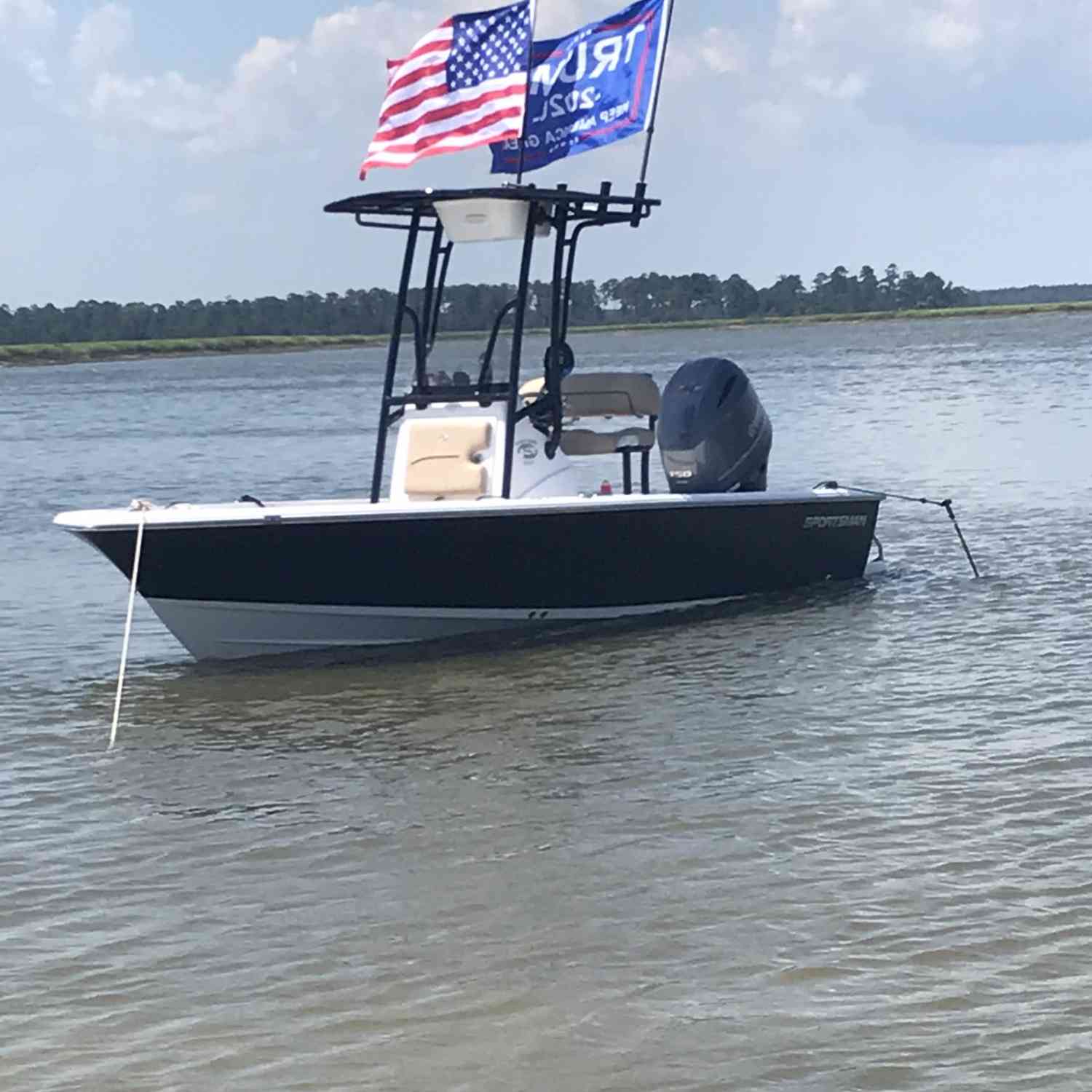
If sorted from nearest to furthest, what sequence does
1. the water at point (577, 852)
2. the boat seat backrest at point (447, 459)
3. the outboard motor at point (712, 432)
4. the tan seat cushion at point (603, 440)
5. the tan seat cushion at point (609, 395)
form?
the water at point (577, 852) → the boat seat backrest at point (447, 459) → the tan seat cushion at point (603, 440) → the outboard motor at point (712, 432) → the tan seat cushion at point (609, 395)

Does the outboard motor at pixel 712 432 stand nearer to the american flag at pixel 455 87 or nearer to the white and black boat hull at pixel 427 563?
the white and black boat hull at pixel 427 563

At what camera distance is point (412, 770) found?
873 centimetres

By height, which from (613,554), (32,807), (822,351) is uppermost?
(822,351)

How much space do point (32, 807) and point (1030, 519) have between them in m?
10.9

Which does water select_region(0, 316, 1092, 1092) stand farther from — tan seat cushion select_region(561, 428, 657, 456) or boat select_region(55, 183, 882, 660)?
tan seat cushion select_region(561, 428, 657, 456)

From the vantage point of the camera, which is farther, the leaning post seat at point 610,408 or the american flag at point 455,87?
the leaning post seat at point 610,408

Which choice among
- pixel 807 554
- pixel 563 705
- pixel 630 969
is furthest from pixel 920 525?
pixel 630 969

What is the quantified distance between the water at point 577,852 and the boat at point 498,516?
0.32 m

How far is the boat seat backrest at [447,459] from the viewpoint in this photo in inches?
459

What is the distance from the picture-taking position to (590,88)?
38.8ft

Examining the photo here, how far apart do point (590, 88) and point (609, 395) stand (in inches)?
78.4

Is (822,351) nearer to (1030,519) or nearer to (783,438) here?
(783,438)

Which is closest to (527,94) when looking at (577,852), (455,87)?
(455,87)

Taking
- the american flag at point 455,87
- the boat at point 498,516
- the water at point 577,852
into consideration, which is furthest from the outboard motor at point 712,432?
the american flag at point 455,87
